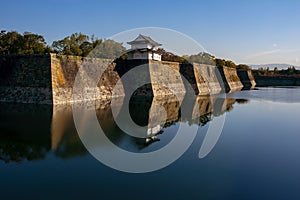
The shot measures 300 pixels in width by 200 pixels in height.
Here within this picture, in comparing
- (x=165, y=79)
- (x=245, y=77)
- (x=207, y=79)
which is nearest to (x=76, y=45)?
(x=165, y=79)

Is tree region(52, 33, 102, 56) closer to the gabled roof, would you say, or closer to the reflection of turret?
the gabled roof

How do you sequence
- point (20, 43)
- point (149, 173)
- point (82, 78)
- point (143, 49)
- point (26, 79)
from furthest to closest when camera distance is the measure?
1. point (143, 49)
2. point (20, 43)
3. point (82, 78)
4. point (26, 79)
5. point (149, 173)

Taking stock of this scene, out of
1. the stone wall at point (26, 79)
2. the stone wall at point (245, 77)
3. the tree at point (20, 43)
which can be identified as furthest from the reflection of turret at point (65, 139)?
the stone wall at point (245, 77)

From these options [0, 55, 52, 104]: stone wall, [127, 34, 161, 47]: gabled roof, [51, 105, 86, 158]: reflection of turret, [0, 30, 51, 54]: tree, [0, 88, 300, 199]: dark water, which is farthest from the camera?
[127, 34, 161, 47]: gabled roof

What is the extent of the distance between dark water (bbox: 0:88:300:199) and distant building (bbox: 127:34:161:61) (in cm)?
1463

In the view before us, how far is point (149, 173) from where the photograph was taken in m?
4.46

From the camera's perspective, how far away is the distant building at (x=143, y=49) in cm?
2205

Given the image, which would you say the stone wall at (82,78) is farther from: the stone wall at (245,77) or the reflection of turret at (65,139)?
the stone wall at (245,77)

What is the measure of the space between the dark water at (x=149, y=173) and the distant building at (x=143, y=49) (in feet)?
48.0

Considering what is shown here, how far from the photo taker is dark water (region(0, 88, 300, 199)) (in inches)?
143

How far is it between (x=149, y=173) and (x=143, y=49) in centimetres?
1841

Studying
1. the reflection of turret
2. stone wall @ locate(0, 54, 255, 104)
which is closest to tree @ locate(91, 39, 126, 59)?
stone wall @ locate(0, 54, 255, 104)

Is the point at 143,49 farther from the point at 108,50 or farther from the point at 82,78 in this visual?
the point at 82,78

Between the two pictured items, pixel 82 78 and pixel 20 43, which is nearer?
pixel 82 78
